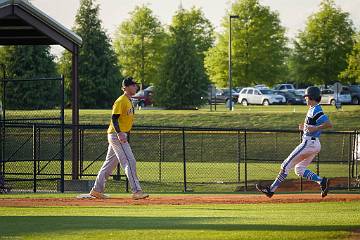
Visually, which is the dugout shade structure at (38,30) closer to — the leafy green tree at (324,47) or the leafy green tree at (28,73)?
the leafy green tree at (28,73)

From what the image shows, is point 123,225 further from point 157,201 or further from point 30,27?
point 30,27

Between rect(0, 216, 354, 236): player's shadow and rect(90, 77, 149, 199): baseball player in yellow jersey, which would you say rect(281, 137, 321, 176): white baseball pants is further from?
rect(0, 216, 354, 236): player's shadow

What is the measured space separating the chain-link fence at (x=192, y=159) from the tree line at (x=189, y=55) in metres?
25.2

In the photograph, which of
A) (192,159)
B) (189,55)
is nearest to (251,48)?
(189,55)

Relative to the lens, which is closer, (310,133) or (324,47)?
(310,133)

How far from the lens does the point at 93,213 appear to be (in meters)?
15.2

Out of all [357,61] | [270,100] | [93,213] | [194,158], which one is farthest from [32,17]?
[357,61]

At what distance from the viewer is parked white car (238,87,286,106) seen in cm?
7912

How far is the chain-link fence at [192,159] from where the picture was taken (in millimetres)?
27844

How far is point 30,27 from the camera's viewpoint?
25734 millimetres

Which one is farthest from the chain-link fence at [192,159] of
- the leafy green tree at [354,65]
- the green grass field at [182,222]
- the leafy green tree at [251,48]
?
the leafy green tree at [251,48]

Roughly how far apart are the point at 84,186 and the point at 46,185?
3444 millimetres

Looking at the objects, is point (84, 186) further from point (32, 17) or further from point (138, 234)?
point (138, 234)

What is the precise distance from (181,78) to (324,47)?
A: 25.3 meters
